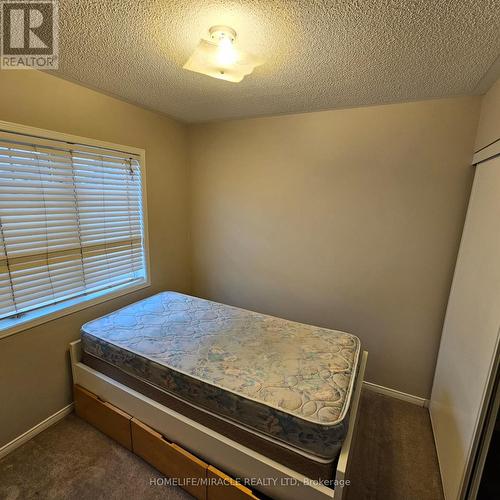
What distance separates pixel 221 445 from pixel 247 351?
1.65 feet

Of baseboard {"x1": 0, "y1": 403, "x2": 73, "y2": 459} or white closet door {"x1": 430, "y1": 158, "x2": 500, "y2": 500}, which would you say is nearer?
white closet door {"x1": 430, "y1": 158, "x2": 500, "y2": 500}

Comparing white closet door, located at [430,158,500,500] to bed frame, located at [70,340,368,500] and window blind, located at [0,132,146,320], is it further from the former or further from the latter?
window blind, located at [0,132,146,320]

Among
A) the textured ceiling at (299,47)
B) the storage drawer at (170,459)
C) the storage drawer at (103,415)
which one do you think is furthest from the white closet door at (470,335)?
the storage drawer at (103,415)

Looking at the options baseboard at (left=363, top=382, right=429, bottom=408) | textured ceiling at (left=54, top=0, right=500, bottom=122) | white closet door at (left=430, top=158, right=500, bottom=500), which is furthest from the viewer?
baseboard at (left=363, top=382, right=429, bottom=408)

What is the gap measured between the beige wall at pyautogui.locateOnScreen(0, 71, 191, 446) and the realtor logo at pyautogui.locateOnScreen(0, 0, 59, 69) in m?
0.12

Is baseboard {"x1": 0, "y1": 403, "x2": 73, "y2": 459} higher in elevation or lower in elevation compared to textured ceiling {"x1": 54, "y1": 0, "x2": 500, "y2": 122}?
lower

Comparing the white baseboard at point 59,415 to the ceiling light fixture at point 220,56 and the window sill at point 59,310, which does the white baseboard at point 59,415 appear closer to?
the window sill at point 59,310

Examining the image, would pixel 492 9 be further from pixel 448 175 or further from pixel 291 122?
pixel 291 122

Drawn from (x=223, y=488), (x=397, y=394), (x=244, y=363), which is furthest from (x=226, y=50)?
(x=397, y=394)

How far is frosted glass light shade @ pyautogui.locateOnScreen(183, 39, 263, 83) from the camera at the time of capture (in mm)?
1166

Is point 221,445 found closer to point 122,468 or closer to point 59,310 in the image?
point 122,468

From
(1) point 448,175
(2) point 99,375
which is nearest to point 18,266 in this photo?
(2) point 99,375

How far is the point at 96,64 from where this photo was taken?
58.7 inches

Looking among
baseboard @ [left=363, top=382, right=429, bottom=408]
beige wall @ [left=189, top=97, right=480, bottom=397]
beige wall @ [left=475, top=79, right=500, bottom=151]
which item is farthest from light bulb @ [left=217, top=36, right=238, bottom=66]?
baseboard @ [left=363, top=382, right=429, bottom=408]
